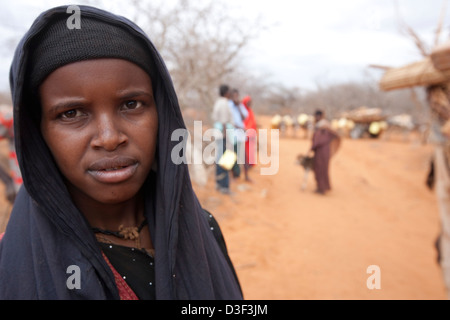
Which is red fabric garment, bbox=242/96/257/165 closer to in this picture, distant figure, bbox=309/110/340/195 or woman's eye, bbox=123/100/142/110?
distant figure, bbox=309/110/340/195

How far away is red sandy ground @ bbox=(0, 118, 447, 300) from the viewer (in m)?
3.82

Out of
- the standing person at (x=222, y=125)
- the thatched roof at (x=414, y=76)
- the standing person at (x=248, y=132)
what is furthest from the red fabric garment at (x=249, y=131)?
the thatched roof at (x=414, y=76)

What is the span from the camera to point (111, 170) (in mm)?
897

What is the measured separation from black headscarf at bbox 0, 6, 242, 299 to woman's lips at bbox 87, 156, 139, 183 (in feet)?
0.38

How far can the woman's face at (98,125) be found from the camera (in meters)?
0.84

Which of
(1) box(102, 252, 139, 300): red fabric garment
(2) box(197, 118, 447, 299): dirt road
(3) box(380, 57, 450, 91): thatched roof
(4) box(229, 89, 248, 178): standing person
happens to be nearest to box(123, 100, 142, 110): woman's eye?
(1) box(102, 252, 139, 300): red fabric garment

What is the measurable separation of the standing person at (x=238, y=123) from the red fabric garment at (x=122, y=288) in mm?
5978

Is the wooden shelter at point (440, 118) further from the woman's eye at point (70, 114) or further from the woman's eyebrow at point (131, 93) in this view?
the woman's eye at point (70, 114)

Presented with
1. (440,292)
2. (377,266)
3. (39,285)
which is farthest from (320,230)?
(39,285)

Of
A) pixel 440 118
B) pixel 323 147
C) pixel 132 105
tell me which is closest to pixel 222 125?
pixel 323 147

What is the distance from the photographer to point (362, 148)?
16125 mm

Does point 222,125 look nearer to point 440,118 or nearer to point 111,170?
point 440,118

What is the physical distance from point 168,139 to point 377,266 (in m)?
4.38

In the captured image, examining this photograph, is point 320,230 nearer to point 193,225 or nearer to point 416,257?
point 416,257
